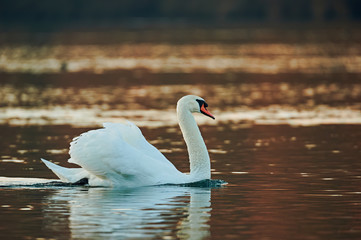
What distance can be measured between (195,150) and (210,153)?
14.6 ft

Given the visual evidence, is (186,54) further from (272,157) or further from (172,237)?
(172,237)

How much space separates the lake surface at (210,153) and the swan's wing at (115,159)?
11.9 inches

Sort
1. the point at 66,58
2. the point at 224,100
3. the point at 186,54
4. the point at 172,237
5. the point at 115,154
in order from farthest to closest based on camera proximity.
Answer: the point at 186,54 < the point at 66,58 < the point at 224,100 < the point at 115,154 < the point at 172,237

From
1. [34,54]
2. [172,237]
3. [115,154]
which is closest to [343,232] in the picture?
[172,237]

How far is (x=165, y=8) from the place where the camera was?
188m

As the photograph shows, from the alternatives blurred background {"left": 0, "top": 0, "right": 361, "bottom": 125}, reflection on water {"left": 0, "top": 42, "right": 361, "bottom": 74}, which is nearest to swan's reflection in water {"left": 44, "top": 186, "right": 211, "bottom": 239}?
blurred background {"left": 0, "top": 0, "right": 361, "bottom": 125}

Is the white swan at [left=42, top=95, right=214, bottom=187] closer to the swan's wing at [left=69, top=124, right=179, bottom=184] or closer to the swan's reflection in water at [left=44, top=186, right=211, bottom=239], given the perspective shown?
the swan's wing at [left=69, top=124, right=179, bottom=184]

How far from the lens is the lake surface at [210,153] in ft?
48.7

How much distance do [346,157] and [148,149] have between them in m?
4.99

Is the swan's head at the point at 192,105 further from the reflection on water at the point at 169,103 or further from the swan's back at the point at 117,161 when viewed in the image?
the reflection on water at the point at 169,103

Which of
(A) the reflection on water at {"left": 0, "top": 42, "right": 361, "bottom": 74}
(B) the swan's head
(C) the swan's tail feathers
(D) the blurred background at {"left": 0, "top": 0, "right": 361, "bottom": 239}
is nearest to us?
(D) the blurred background at {"left": 0, "top": 0, "right": 361, "bottom": 239}

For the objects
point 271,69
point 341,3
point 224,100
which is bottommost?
point 224,100

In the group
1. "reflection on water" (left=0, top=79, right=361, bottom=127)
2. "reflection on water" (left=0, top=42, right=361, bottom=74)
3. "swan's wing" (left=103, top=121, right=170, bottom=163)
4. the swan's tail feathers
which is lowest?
the swan's tail feathers

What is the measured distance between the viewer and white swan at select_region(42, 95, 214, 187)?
17.7 meters
